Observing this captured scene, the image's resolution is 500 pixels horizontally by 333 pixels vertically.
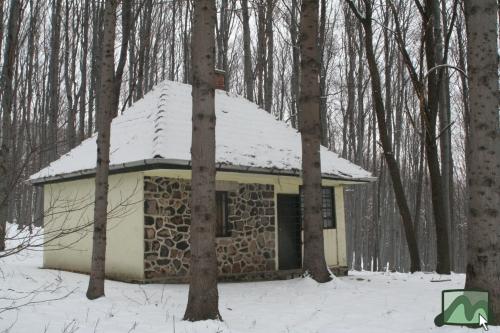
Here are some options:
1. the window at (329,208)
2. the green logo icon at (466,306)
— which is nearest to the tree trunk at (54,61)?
the window at (329,208)

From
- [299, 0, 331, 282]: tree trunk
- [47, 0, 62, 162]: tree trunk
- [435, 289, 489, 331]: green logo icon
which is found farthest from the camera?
[47, 0, 62, 162]: tree trunk

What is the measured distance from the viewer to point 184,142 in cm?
1070

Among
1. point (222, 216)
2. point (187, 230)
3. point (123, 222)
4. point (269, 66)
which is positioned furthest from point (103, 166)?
point (269, 66)

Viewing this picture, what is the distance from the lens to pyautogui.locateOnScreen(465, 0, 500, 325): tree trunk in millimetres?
5852

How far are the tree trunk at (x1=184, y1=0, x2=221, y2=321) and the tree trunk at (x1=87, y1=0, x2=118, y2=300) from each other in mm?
1772

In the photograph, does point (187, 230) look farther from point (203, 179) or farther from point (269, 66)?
point (269, 66)

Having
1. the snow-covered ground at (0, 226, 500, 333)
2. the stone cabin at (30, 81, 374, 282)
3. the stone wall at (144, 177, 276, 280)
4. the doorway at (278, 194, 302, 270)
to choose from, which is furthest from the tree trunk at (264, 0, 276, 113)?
the snow-covered ground at (0, 226, 500, 333)

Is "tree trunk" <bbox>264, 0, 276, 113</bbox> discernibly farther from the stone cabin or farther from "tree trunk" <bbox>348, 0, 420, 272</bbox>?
"tree trunk" <bbox>348, 0, 420, 272</bbox>

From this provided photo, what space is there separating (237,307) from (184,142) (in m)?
4.20

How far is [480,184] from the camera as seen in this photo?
5984 mm

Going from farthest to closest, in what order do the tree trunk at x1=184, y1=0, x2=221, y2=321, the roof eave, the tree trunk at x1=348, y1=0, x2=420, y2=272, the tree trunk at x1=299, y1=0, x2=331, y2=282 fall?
the tree trunk at x1=348, y1=0, x2=420, y2=272 < the tree trunk at x1=299, y1=0, x2=331, y2=282 < the roof eave < the tree trunk at x1=184, y1=0, x2=221, y2=321

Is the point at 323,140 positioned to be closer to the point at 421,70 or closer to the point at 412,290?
the point at 421,70

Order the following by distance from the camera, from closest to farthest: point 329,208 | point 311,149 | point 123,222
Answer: point 311,149, point 123,222, point 329,208

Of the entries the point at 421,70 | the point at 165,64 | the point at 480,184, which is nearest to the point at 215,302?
the point at 480,184
